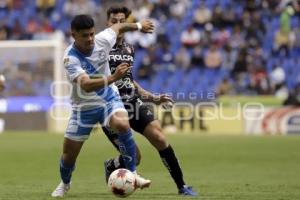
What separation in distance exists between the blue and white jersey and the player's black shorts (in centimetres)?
50

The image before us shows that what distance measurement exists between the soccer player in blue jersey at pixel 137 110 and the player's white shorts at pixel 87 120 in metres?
0.53

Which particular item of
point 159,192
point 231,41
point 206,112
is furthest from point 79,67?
point 231,41

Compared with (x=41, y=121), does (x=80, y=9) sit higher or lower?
higher

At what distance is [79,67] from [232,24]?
20501 mm

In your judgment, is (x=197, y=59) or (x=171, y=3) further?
(x=171, y=3)

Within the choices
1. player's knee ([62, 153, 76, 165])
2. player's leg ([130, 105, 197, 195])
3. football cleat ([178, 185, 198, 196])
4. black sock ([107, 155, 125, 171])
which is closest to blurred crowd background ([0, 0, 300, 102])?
black sock ([107, 155, 125, 171])

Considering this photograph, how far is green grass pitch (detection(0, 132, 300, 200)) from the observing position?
1012 cm

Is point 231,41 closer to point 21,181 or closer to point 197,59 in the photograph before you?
point 197,59

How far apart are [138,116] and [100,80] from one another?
1322mm

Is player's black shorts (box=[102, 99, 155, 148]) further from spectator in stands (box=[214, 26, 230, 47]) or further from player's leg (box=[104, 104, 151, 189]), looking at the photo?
spectator in stands (box=[214, 26, 230, 47])

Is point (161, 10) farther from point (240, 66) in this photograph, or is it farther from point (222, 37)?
point (240, 66)

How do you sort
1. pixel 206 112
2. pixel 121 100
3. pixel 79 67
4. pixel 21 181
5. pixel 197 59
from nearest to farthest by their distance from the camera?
pixel 79 67, pixel 121 100, pixel 21 181, pixel 206 112, pixel 197 59

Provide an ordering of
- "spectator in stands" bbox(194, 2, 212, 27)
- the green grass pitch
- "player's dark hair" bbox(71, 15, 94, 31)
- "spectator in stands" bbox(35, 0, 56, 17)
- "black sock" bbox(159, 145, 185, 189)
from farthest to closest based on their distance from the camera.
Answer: "spectator in stands" bbox(35, 0, 56, 17) < "spectator in stands" bbox(194, 2, 212, 27) < the green grass pitch < "black sock" bbox(159, 145, 185, 189) < "player's dark hair" bbox(71, 15, 94, 31)

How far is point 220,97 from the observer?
84.2 ft
